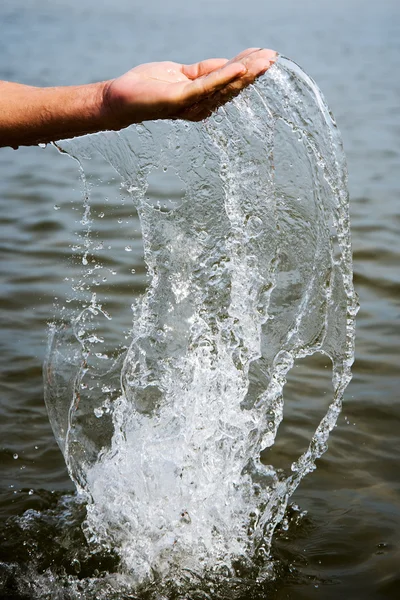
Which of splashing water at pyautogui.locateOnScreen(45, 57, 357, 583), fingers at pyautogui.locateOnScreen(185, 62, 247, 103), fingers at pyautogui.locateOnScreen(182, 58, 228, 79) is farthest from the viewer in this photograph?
splashing water at pyautogui.locateOnScreen(45, 57, 357, 583)

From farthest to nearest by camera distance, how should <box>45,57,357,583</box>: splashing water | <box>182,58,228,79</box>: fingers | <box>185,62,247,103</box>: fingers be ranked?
<box>45,57,357,583</box>: splashing water < <box>182,58,228,79</box>: fingers < <box>185,62,247,103</box>: fingers

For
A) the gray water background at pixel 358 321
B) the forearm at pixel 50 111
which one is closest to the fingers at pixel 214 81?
the forearm at pixel 50 111

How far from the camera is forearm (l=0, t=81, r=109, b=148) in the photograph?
118 inches

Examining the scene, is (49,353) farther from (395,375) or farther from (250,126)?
(395,375)

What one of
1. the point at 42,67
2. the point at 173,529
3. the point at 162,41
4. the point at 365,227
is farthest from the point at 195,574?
the point at 162,41

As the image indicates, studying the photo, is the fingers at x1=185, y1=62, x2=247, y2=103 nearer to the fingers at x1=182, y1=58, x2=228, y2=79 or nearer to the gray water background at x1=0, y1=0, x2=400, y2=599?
the fingers at x1=182, y1=58, x2=228, y2=79

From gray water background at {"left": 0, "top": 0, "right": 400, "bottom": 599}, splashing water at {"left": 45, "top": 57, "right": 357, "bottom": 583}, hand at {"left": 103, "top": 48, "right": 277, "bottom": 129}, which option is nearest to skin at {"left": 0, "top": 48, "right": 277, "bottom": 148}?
hand at {"left": 103, "top": 48, "right": 277, "bottom": 129}

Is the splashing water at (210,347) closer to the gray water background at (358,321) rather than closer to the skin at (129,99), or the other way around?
the gray water background at (358,321)

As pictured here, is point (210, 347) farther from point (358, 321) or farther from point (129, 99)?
point (358, 321)

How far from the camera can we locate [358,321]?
19.0 feet

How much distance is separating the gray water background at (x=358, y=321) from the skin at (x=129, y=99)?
5.71 feet

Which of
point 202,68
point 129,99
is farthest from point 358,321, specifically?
point 129,99

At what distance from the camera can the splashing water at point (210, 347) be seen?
3689 millimetres

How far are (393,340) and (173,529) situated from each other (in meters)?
2.35
